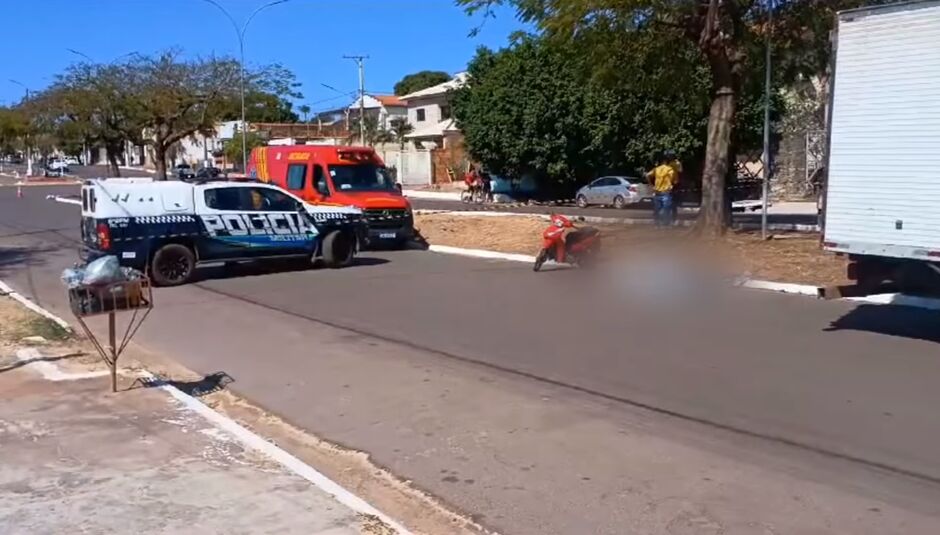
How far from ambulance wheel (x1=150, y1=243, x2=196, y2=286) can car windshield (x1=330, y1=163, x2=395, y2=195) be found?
613cm

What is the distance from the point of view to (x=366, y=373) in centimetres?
992

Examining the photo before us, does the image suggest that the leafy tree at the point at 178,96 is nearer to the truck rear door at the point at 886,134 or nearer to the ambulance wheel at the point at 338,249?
the ambulance wheel at the point at 338,249

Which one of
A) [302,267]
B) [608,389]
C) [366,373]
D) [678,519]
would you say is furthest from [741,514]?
[302,267]

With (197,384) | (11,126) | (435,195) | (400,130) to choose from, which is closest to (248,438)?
(197,384)

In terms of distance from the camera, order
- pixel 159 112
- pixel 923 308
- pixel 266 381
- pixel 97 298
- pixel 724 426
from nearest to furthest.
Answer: pixel 724 426 → pixel 97 298 → pixel 266 381 → pixel 923 308 → pixel 159 112

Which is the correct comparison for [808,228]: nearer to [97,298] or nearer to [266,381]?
[266,381]

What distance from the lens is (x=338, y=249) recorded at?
19719 millimetres

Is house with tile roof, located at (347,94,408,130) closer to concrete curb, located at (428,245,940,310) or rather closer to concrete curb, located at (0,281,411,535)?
concrete curb, located at (428,245,940,310)

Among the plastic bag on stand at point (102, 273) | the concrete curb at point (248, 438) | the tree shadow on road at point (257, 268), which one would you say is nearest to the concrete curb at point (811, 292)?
the tree shadow on road at point (257, 268)

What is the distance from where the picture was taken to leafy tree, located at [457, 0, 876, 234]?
18984 millimetres

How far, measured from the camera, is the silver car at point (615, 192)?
44125 millimetres

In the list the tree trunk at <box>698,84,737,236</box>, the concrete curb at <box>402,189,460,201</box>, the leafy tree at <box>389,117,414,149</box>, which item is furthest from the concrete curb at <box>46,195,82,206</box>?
the tree trunk at <box>698,84,737,236</box>

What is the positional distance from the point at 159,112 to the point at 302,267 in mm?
31164

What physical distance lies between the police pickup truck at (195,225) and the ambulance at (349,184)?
3.56m
